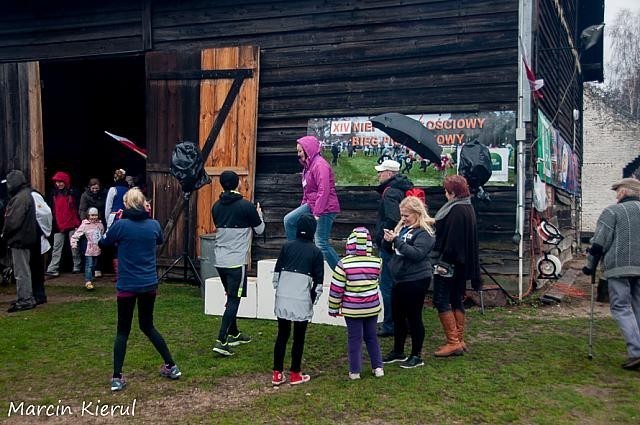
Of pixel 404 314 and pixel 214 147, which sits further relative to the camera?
pixel 214 147

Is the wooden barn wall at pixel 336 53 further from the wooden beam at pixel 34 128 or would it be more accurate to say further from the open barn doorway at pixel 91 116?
the open barn doorway at pixel 91 116

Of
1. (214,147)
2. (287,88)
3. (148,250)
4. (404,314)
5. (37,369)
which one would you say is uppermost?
(287,88)

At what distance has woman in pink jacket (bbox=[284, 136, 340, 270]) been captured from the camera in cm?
661

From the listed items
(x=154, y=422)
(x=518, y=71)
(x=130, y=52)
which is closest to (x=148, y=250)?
(x=154, y=422)

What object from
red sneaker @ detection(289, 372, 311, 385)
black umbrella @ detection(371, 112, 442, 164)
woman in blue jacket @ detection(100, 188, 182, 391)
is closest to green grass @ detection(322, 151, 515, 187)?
black umbrella @ detection(371, 112, 442, 164)

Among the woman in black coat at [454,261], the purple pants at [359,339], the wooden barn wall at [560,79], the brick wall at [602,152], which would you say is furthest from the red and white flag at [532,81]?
the brick wall at [602,152]

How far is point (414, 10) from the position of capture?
8.60m

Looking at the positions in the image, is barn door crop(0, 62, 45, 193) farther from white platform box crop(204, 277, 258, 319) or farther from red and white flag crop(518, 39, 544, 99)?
red and white flag crop(518, 39, 544, 99)

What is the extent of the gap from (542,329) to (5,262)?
898cm

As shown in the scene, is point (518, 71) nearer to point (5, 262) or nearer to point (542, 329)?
point (542, 329)

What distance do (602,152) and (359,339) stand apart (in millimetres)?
28694

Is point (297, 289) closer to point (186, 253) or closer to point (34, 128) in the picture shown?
point (186, 253)

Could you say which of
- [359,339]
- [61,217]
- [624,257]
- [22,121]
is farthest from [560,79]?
[22,121]

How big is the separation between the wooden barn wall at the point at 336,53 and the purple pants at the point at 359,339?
3.90 meters
